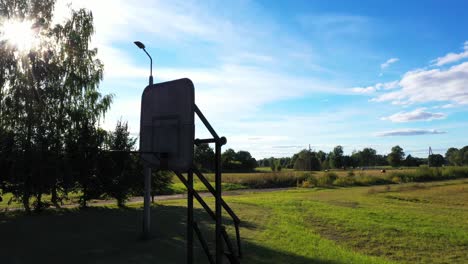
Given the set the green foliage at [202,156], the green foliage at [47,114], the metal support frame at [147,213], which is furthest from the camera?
the green foliage at [47,114]

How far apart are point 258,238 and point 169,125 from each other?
4858mm

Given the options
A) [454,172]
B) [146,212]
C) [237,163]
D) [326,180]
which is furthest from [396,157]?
[146,212]

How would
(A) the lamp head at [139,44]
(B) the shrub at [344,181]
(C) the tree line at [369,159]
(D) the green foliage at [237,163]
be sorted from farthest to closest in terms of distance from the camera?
1. (C) the tree line at [369,159]
2. (D) the green foliage at [237,163]
3. (B) the shrub at [344,181]
4. (A) the lamp head at [139,44]

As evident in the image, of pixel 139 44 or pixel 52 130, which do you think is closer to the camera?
pixel 139 44

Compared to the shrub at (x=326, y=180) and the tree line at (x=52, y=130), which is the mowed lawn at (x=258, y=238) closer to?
the tree line at (x=52, y=130)

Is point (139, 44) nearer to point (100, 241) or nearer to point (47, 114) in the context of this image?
point (100, 241)

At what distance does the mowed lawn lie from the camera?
8.42 metres

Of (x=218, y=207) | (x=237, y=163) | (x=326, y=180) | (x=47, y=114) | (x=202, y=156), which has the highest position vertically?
(x=47, y=114)

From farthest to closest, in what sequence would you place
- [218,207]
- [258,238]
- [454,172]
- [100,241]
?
[454,172] < [258,238] < [100,241] < [218,207]

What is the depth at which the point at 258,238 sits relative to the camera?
10320 millimetres

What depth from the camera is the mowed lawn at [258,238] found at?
842 centimetres

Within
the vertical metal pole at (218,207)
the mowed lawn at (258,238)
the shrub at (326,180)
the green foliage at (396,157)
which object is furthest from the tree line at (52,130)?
the green foliage at (396,157)

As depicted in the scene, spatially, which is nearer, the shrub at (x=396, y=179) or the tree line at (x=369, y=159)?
the shrub at (x=396, y=179)

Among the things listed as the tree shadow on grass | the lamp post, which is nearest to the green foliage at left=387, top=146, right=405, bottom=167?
the tree shadow on grass
